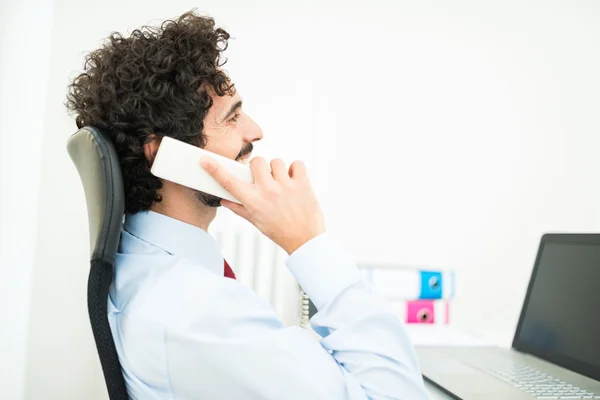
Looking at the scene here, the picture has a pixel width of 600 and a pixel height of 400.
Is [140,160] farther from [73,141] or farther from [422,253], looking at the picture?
[422,253]

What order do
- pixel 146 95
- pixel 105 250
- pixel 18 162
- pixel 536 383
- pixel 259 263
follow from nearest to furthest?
pixel 105 250 → pixel 146 95 → pixel 536 383 → pixel 18 162 → pixel 259 263

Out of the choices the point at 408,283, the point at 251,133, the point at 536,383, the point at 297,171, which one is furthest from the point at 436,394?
the point at 408,283

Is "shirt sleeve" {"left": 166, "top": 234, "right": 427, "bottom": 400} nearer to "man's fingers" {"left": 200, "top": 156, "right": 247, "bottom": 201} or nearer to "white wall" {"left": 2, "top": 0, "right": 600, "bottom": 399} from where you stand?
"man's fingers" {"left": 200, "top": 156, "right": 247, "bottom": 201}

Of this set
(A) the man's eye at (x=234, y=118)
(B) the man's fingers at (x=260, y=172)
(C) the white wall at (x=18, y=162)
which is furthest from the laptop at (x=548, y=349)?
(C) the white wall at (x=18, y=162)

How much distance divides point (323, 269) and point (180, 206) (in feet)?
1.00

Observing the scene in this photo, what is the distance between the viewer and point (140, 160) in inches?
35.5

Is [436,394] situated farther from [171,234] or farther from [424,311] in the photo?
[424,311]

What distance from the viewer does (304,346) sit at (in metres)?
0.69

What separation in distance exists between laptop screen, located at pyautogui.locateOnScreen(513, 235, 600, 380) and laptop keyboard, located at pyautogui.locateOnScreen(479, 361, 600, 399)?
0.09 meters

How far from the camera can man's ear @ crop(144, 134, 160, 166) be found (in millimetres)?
896

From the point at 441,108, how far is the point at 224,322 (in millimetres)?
1550

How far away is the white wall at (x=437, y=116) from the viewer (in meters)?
1.89

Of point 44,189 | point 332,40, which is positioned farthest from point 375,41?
point 44,189

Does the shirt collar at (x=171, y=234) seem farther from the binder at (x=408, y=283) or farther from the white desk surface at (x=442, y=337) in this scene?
the binder at (x=408, y=283)
